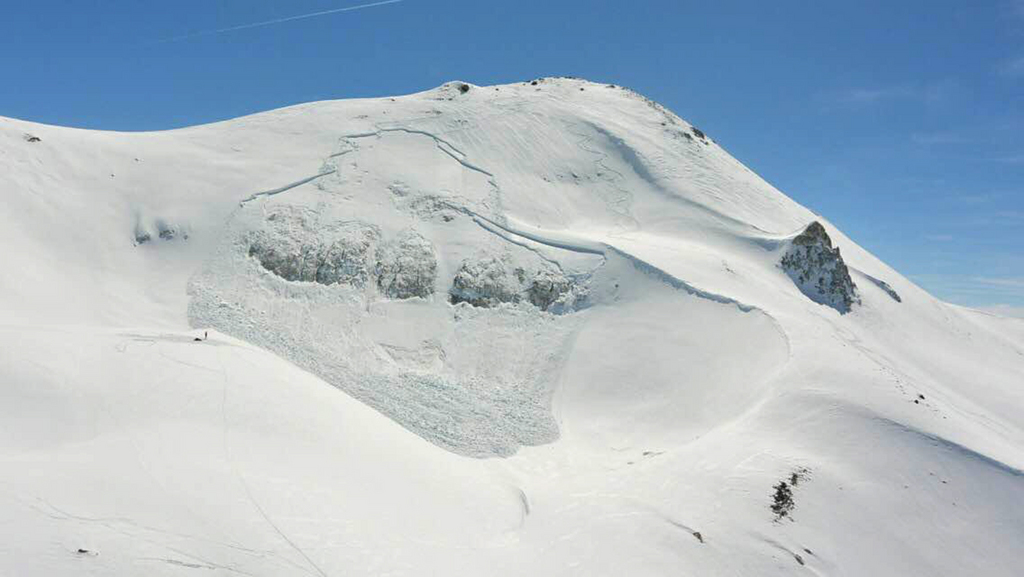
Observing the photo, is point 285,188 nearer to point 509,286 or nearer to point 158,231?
point 158,231

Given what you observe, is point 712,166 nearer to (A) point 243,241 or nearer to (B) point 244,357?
(A) point 243,241

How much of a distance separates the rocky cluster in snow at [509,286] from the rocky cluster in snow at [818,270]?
39.7 ft

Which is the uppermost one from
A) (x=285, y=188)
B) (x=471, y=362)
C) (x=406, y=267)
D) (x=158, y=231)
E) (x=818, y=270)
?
(x=818, y=270)

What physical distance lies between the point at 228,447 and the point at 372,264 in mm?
17073

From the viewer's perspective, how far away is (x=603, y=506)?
14.0 metres

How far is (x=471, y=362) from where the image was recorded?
24.9m

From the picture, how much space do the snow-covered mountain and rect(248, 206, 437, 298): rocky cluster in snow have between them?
152 millimetres

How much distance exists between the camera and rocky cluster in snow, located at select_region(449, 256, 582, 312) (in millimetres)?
27656

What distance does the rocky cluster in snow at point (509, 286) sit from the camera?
2766 cm

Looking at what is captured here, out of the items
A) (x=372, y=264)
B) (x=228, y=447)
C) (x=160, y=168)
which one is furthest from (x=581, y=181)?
(x=228, y=447)

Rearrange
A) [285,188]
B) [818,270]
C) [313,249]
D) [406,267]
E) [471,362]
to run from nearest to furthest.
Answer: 1. [471,362]
2. [313,249]
3. [406,267]
4. [285,188]
5. [818,270]

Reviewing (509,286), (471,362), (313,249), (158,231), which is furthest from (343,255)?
(158,231)

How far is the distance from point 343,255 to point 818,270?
76.8 ft

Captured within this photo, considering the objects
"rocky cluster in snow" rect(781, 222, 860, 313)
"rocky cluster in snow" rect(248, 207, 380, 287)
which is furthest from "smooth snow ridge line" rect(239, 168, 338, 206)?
"rocky cluster in snow" rect(781, 222, 860, 313)
